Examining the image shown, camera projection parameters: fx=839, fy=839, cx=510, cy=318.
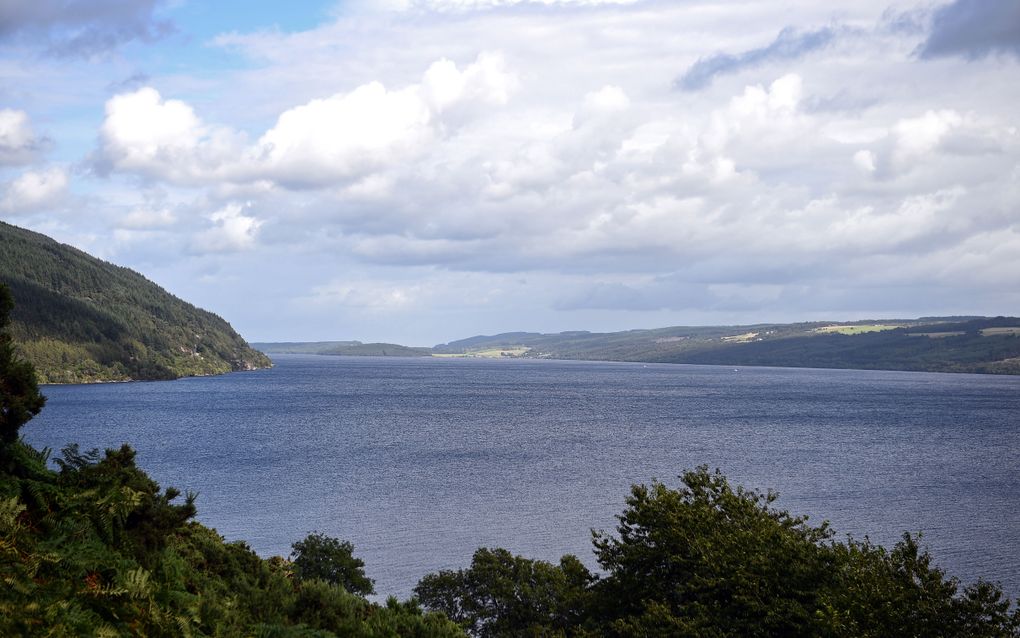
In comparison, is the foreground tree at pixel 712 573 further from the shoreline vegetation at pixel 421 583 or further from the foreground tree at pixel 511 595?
the foreground tree at pixel 511 595

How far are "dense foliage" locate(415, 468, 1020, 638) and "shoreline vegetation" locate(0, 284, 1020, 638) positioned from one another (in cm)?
7

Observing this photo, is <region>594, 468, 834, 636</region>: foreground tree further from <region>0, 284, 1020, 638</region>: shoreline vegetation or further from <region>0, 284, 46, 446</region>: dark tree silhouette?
<region>0, 284, 46, 446</region>: dark tree silhouette

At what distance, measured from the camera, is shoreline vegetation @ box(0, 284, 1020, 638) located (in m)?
16.8

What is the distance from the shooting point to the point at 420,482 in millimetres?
94750

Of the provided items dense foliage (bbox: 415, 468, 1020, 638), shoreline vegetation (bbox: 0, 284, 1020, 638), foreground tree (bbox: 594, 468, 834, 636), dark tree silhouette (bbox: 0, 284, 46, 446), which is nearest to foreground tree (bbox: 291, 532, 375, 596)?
shoreline vegetation (bbox: 0, 284, 1020, 638)

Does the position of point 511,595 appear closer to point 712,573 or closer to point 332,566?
point 332,566

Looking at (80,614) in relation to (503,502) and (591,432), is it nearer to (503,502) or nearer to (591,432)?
(503,502)

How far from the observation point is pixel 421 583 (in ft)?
143

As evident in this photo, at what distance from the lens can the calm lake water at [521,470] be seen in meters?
69.6

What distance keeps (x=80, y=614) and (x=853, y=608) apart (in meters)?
23.1

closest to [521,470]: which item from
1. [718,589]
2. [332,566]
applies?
[332,566]

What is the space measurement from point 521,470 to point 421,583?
202 ft

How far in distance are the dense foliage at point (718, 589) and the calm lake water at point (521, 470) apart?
16385mm

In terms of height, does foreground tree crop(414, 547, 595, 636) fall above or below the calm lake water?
above
